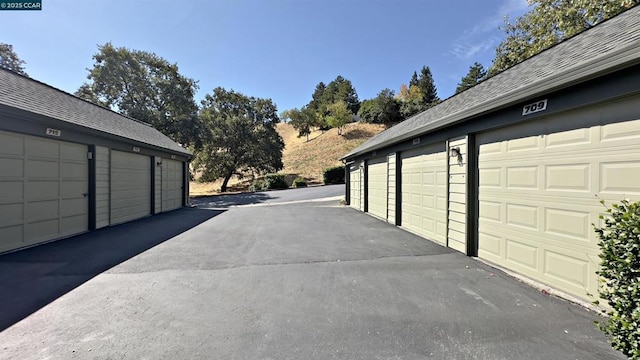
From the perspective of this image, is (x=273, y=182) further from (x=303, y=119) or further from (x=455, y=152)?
(x=303, y=119)

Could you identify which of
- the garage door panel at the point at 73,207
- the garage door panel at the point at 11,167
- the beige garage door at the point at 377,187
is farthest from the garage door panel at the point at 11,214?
the beige garage door at the point at 377,187

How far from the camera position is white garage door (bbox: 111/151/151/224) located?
30.3 feet

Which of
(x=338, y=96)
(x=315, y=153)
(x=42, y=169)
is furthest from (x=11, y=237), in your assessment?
(x=338, y=96)

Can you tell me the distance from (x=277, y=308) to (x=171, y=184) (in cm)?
1252

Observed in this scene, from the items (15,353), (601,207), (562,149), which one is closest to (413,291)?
(601,207)

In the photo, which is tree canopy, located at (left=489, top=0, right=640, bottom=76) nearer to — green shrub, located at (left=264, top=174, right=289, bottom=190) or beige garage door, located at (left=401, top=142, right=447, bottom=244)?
beige garage door, located at (left=401, top=142, right=447, bottom=244)

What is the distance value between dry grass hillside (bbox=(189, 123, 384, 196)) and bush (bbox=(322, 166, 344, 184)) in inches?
86.7

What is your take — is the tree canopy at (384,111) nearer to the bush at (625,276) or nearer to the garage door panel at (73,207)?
the garage door panel at (73,207)

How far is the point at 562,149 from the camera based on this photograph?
375cm

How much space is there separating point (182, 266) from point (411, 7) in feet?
37.2

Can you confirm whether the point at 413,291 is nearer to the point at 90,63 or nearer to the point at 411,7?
the point at 411,7

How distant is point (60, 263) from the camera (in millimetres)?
5109

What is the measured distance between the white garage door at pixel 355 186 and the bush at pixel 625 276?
11.2 m

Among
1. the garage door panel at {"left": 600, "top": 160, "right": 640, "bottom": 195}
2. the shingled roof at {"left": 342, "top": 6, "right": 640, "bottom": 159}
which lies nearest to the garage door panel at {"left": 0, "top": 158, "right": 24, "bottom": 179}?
the shingled roof at {"left": 342, "top": 6, "right": 640, "bottom": 159}
